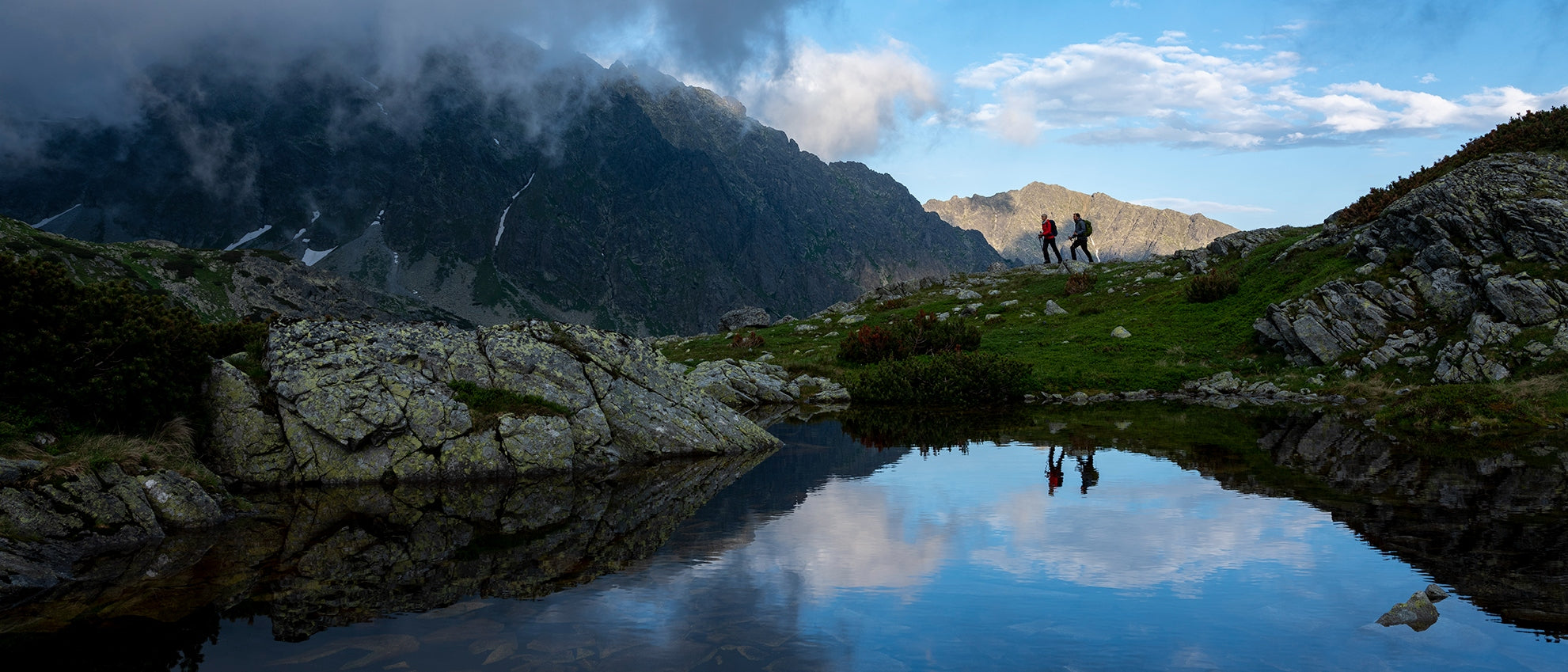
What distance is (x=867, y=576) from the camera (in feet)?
41.2

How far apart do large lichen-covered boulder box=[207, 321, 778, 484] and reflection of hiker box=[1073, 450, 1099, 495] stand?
9.51 meters

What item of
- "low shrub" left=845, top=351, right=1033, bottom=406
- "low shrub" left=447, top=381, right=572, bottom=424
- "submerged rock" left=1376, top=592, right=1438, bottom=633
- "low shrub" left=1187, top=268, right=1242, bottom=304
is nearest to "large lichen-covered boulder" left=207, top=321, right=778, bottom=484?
"low shrub" left=447, top=381, right=572, bottom=424

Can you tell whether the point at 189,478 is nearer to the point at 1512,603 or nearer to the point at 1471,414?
the point at 1512,603

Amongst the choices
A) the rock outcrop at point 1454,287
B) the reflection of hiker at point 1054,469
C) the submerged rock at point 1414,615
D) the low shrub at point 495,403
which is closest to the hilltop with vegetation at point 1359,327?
the rock outcrop at point 1454,287

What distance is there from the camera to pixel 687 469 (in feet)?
73.5

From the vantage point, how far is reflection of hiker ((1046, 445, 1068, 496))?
19219 mm

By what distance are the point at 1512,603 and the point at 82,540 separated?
799 inches

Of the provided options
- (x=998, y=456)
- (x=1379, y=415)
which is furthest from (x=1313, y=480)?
(x=1379, y=415)

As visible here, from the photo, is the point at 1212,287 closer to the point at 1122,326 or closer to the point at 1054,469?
the point at 1122,326

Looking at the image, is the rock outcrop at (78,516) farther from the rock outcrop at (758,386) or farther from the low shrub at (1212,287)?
the low shrub at (1212,287)

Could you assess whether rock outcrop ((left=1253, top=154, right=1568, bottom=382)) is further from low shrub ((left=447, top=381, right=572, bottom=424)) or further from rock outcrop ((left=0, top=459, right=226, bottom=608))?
rock outcrop ((left=0, top=459, right=226, bottom=608))

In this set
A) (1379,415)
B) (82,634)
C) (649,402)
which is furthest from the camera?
(1379,415)

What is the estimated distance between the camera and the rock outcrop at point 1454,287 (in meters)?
31.0

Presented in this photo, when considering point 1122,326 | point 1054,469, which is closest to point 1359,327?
point 1122,326
